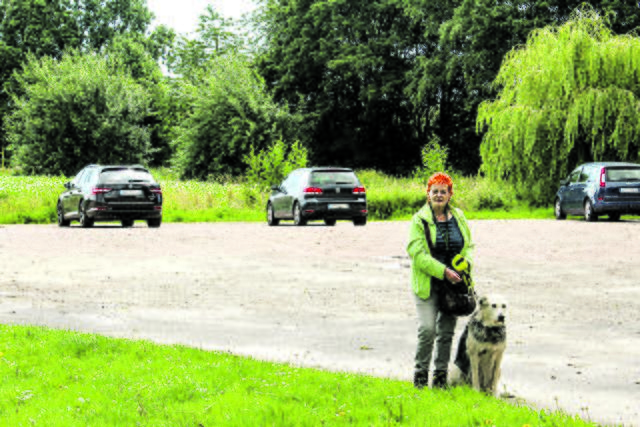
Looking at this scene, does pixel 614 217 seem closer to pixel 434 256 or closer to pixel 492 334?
pixel 434 256

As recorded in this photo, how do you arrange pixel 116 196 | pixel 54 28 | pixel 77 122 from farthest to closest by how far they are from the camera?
1. pixel 54 28
2. pixel 77 122
3. pixel 116 196

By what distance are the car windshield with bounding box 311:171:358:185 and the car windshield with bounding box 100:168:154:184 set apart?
4629 mm

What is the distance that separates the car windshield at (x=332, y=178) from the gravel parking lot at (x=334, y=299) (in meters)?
4.93

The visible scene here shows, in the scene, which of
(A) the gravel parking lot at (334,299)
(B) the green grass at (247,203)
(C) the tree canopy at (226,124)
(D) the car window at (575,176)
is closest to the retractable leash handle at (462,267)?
(A) the gravel parking lot at (334,299)

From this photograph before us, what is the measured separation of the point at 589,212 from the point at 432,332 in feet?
74.0

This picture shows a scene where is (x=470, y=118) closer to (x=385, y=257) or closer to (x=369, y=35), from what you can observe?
(x=369, y=35)

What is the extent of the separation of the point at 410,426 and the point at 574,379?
193cm

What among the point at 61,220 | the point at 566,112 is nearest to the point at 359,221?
the point at 61,220

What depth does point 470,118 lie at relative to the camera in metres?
58.2

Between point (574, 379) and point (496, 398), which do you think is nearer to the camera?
point (496, 398)

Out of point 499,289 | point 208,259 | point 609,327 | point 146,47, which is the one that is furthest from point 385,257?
point 146,47

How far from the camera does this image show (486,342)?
537 cm

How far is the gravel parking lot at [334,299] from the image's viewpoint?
682 centimetres

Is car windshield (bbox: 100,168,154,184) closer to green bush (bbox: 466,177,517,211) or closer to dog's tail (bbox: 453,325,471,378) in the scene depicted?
green bush (bbox: 466,177,517,211)
